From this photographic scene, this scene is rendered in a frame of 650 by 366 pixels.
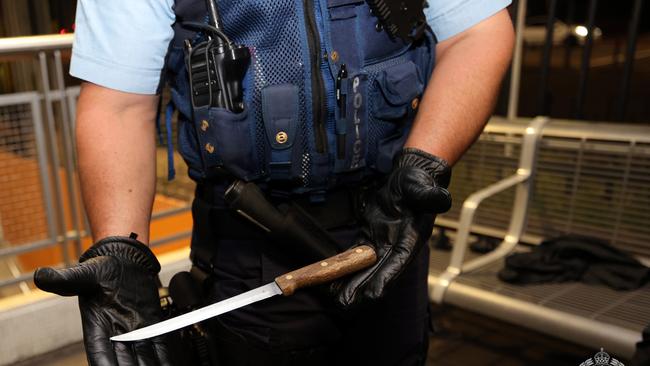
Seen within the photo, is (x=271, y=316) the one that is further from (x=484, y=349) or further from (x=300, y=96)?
(x=484, y=349)

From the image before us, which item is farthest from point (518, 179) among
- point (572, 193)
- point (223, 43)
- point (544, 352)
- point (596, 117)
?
point (596, 117)

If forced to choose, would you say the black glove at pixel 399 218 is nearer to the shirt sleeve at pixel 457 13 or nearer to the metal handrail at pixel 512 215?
the shirt sleeve at pixel 457 13

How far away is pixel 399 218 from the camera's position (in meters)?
1.20

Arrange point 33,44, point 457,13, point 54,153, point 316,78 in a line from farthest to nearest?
point 54,153 → point 33,44 → point 457,13 → point 316,78

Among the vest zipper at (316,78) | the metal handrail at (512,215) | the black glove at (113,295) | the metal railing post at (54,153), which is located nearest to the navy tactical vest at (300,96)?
the vest zipper at (316,78)

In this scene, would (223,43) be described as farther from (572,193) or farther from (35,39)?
(572,193)

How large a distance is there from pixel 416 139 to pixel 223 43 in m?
0.45

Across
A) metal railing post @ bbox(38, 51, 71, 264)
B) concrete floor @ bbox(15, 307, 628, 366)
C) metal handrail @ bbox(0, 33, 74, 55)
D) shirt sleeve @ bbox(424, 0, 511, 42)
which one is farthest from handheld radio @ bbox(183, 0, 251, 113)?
concrete floor @ bbox(15, 307, 628, 366)

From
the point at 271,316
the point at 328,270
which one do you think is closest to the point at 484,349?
the point at 271,316

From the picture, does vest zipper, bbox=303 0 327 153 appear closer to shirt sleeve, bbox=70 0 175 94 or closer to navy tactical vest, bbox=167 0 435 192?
navy tactical vest, bbox=167 0 435 192

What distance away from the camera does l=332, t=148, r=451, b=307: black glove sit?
1.13m

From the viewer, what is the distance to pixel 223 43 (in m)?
1.12

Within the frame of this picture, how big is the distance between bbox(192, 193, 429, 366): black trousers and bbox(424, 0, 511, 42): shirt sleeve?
19.8 inches

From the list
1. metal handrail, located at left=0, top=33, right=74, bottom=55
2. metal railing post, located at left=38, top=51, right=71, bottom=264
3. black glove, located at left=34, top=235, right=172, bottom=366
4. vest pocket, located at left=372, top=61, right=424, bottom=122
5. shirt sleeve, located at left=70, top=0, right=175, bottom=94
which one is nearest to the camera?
black glove, located at left=34, top=235, right=172, bottom=366
